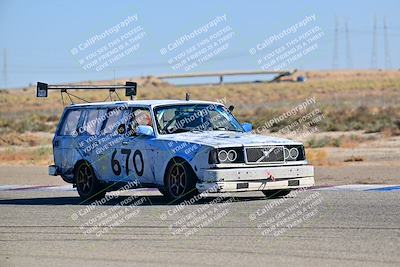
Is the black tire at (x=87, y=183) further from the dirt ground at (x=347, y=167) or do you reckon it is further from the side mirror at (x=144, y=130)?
the dirt ground at (x=347, y=167)

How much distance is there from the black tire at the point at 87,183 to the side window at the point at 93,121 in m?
0.57

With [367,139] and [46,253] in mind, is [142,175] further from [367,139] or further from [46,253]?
[367,139]

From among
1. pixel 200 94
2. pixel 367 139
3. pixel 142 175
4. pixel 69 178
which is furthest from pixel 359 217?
pixel 200 94

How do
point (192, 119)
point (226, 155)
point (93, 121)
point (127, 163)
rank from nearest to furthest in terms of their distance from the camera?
point (226, 155) → point (127, 163) → point (192, 119) → point (93, 121)

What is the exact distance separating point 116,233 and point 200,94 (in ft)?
295

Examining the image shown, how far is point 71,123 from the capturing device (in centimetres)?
1809

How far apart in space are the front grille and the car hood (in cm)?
8

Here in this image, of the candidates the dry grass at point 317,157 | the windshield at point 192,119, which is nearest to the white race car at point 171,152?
the windshield at point 192,119

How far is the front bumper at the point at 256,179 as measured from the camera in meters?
15.0

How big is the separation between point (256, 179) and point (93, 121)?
3597 millimetres

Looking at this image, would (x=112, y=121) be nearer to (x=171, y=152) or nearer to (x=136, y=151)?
(x=136, y=151)

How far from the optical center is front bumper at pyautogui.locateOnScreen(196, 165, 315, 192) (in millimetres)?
15008

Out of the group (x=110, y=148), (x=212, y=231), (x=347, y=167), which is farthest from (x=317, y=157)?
(x=212, y=231)

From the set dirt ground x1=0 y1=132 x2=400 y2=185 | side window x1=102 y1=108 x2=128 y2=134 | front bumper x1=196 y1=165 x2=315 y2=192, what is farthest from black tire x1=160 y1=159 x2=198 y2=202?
dirt ground x1=0 y1=132 x2=400 y2=185
